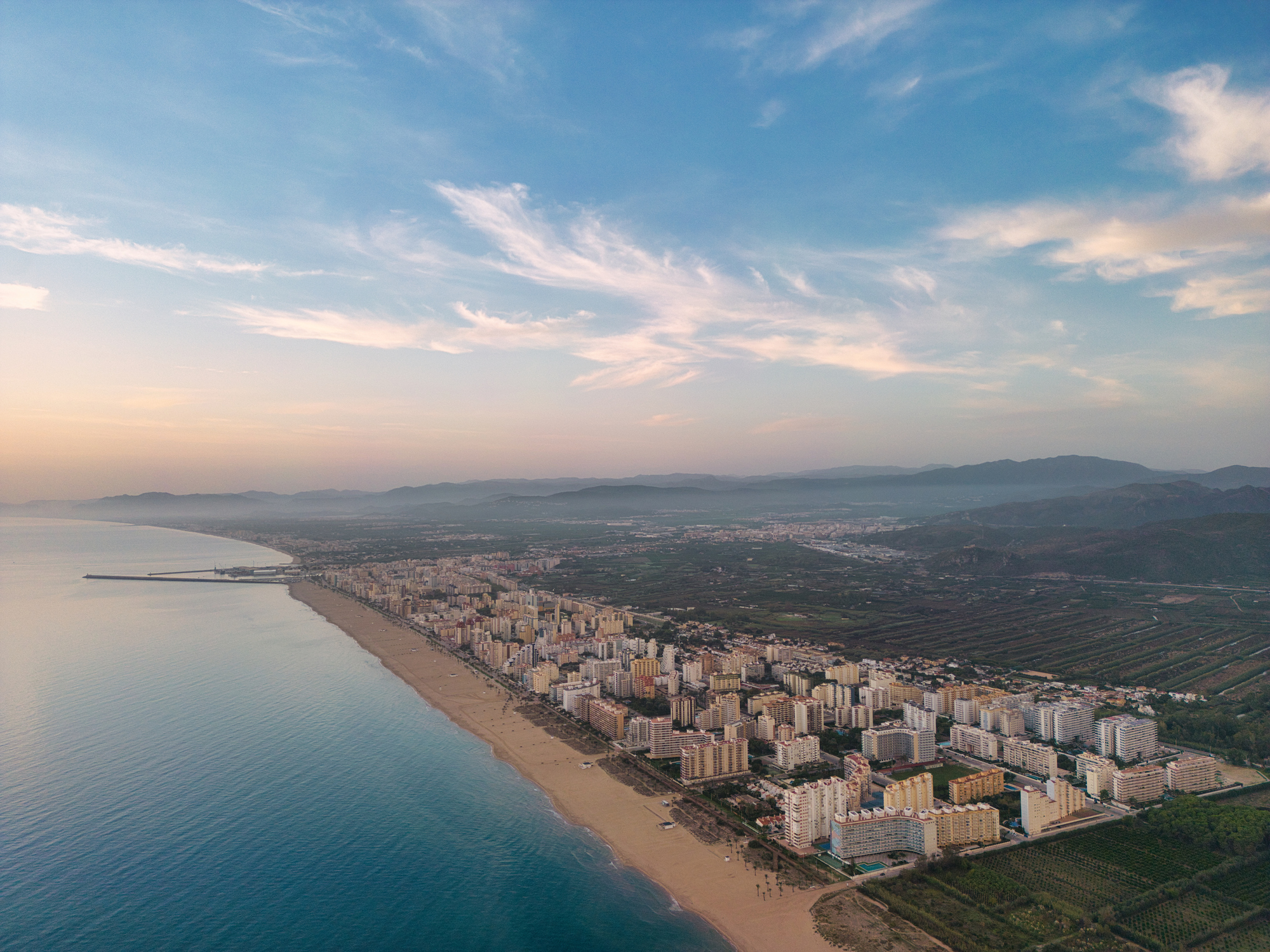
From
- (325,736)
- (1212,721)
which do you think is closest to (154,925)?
(325,736)

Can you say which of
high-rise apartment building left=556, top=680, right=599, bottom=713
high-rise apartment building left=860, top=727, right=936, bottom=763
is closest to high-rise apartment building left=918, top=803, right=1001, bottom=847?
high-rise apartment building left=860, top=727, right=936, bottom=763

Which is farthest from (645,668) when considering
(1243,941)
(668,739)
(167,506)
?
(167,506)

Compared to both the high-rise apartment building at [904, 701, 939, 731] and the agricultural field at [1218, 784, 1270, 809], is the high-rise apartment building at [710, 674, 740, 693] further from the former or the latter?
the agricultural field at [1218, 784, 1270, 809]

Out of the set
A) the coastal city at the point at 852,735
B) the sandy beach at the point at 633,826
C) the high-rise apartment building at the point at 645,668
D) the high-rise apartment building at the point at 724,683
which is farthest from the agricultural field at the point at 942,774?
the high-rise apartment building at the point at 645,668

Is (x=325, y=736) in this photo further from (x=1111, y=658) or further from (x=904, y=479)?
(x=904, y=479)

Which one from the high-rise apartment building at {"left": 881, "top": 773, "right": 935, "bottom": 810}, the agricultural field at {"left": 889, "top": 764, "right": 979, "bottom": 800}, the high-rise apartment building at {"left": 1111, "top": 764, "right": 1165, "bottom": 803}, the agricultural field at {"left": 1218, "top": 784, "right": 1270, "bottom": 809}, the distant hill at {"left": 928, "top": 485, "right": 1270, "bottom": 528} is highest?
the distant hill at {"left": 928, "top": 485, "right": 1270, "bottom": 528}

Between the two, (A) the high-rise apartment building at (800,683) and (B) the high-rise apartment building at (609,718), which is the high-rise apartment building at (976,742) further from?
(B) the high-rise apartment building at (609,718)
